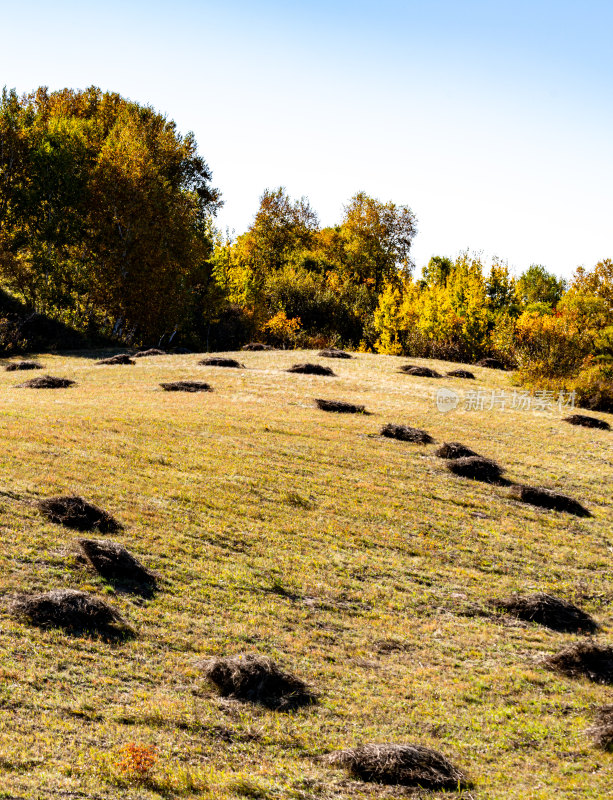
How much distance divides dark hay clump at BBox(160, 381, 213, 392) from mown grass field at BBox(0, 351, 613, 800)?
4593mm

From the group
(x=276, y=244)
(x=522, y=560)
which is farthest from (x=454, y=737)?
(x=276, y=244)

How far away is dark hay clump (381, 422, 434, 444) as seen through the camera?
26906 mm

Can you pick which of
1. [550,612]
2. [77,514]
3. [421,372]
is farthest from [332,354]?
[77,514]

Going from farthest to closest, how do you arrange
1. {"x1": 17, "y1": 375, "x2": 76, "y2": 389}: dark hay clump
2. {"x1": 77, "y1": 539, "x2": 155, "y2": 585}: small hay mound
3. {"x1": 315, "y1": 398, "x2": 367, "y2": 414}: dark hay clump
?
{"x1": 17, "y1": 375, "x2": 76, "y2": 389}: dark hay clump → {"x1": 315, "y1": 398, "x2": 367, "y2": 414}: dark hay clump → {"x1": 77, "y1": 539, "x2": 155, "y2": 585}: small hay mound

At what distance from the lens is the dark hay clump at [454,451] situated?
25047mm

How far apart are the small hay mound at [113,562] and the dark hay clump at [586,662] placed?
764 cm

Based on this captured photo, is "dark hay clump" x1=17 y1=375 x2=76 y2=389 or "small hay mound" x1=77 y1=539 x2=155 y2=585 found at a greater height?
"dark hay clump" x1=17 y1=375 x2=76 y2=389

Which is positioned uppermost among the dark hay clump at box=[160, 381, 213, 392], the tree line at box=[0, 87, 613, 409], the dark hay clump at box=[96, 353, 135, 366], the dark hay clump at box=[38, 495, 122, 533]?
the tree line at box=[0, 87, 613, 409]

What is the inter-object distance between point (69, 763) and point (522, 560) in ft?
43.4

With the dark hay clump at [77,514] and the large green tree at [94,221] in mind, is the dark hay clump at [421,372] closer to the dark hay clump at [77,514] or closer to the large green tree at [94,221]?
the large green tree at [94,221]

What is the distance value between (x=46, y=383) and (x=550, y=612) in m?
25.0

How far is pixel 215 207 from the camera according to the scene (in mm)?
80125

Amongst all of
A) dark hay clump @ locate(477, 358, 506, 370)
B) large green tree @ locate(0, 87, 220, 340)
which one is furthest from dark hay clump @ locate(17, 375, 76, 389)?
dark hay clump @ locate(477, 358, 506, 370)

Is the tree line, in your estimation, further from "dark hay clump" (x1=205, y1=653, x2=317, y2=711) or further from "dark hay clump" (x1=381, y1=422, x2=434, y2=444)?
"dark hay clump" (x1=205, y1=653, x2=317, y2=711)
